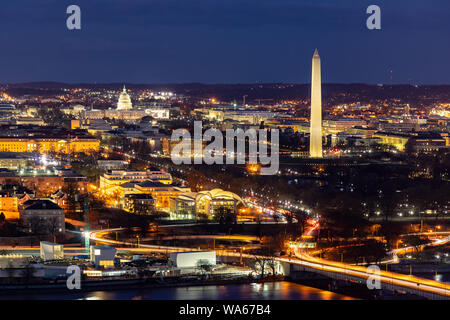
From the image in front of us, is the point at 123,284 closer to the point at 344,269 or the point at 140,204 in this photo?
the point at 344,269

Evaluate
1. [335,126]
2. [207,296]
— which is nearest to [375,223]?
[207,296]

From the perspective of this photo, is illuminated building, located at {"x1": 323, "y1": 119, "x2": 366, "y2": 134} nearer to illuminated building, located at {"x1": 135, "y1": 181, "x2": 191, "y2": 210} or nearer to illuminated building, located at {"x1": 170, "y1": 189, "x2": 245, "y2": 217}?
illuminated building, located at {"x1": 135, "y1": 181, "x2": 191, "y2": 210}

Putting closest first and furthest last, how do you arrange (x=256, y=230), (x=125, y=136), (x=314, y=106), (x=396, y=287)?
(x=396, y=287) → (x=256, y=230) → (x=314, y=106) → (x=125, y=136)

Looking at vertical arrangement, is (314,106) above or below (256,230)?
above

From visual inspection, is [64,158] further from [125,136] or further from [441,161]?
[441,161]

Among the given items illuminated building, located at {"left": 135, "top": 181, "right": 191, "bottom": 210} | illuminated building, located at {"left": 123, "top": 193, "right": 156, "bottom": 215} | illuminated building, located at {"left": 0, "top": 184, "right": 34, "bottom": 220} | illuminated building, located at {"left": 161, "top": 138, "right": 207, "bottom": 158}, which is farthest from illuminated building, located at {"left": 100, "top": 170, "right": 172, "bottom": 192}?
illuminated building, located at {"left": 161, "top": 138, "right": 207, "bottom": 158}

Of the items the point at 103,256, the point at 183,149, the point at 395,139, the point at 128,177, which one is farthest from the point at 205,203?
the point at 395,139
